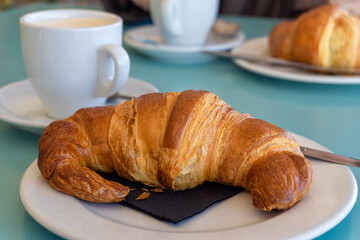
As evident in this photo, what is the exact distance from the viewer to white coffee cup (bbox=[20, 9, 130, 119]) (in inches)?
30.9

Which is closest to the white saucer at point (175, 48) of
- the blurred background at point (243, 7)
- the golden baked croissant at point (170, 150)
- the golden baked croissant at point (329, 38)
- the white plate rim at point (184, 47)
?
the white plate rim at point (184, 47)

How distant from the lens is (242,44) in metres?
1.33

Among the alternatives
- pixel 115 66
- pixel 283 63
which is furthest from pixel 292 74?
pixel 115 66

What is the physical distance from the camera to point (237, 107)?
37.3 inches

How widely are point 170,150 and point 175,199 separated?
6cm

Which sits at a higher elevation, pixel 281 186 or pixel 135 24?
pixel 281 186

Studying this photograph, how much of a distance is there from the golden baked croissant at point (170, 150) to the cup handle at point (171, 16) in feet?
2.17

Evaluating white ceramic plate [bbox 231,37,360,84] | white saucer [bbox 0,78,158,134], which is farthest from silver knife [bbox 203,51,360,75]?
white saucer [bbox 0,78,158,134]

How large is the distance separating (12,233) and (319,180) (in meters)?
0.38

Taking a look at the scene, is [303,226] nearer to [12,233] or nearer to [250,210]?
[250,210]

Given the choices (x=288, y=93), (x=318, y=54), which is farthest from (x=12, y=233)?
(x=318, y=54)

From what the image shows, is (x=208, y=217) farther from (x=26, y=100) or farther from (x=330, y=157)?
(x=26, y=100)

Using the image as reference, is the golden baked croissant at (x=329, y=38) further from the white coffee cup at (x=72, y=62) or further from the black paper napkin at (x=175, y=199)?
the black paper napkin at (x=175, y=199)

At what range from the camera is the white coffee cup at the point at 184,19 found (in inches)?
49.1
